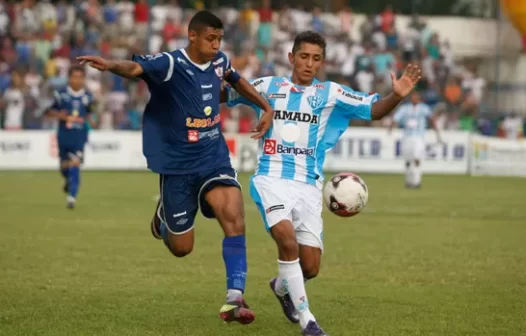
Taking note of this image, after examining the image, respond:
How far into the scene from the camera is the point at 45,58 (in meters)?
30.2

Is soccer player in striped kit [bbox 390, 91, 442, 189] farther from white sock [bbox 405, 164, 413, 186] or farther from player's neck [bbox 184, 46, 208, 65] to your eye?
player's neck [bbox 184, 46, 208, 65]

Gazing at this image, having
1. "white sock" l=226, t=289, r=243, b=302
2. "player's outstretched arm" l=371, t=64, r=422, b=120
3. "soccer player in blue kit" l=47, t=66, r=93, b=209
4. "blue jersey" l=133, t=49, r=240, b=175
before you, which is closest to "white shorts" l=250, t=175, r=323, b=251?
"blue jersey" l=133, t=49, r=240, b=175

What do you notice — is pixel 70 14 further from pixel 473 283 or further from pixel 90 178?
pixel 473 283

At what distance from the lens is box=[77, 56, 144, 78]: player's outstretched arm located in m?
7.14

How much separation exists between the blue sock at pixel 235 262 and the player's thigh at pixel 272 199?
266 mm

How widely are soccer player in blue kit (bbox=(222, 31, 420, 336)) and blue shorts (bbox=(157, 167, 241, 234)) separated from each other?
0.26 meters

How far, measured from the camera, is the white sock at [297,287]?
721 cm

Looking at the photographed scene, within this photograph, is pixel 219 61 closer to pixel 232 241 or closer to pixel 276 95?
pixel 276 95

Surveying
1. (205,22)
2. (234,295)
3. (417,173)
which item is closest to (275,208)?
(234,295)

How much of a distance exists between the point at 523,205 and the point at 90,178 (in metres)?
11.5

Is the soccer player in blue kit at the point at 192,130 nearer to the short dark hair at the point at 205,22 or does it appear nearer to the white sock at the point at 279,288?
the short dark hair at the point at 205,22

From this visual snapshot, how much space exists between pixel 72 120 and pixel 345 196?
11.0 meters

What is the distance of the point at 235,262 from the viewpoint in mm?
7613

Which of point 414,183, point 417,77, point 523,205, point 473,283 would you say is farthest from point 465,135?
point 417,77
